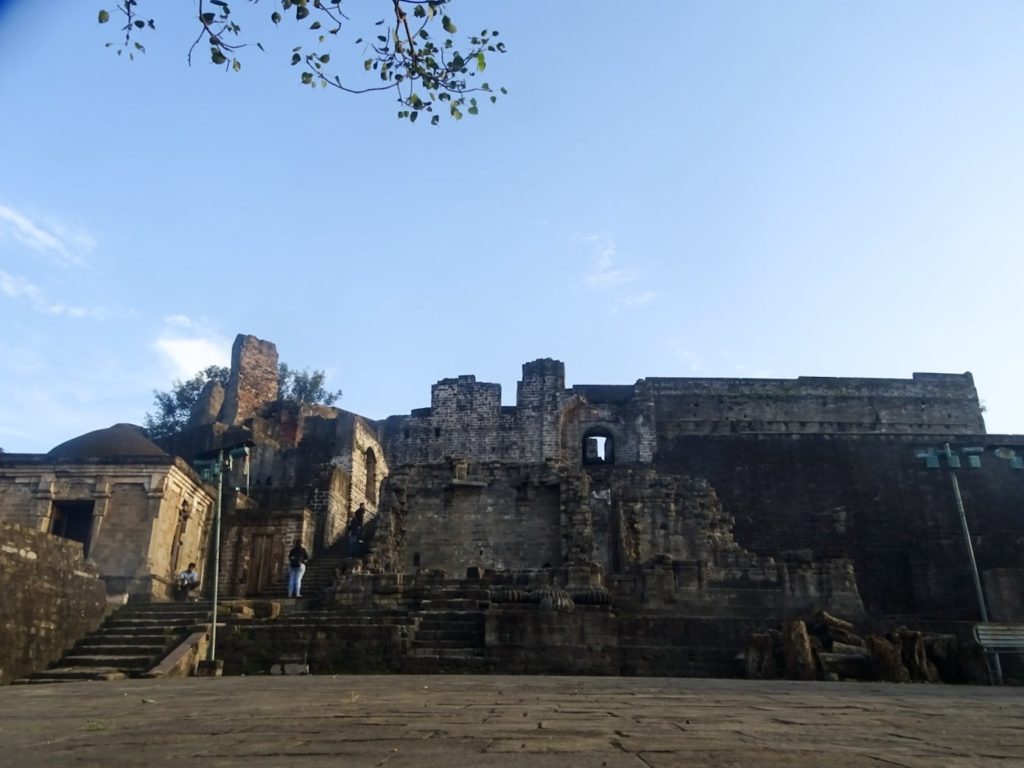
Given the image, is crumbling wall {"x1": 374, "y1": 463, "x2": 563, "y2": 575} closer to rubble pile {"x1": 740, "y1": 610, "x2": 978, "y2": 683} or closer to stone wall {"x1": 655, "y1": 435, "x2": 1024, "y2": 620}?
stone wall {"x1": 655, "y1": 435, "x2": 1024, "y2": 620}

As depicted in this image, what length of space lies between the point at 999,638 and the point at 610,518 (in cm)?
1364

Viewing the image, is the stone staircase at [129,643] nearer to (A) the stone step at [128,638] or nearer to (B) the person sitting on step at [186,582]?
(A) the stone step at [128,638]

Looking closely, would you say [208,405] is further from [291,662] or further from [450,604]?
[291,662]

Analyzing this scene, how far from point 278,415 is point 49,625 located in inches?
954

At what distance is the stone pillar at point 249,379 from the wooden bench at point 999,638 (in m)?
30.3

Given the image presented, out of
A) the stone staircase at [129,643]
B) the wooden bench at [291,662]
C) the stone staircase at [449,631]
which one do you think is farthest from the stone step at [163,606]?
the stone staircase at [449,631]

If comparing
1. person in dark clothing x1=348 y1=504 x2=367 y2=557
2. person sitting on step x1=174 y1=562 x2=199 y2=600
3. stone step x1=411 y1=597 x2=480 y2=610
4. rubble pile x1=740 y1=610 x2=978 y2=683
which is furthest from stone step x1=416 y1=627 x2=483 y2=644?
person in dark clothing x1=348 y1=504 x2=367 y2=557

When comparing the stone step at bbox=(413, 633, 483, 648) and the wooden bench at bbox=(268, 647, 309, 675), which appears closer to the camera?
the wooden bench at bbox=(268, 647, 309, 675)

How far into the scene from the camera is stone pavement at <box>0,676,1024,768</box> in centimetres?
345

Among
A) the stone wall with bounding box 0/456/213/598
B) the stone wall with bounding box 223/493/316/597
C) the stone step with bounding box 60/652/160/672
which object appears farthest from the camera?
the stone wall with bounding box 223/493/316/597

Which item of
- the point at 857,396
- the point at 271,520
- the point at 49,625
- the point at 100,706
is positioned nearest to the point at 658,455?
the point at 857,396

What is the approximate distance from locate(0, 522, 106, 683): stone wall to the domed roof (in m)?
8.58

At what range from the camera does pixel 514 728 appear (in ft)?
14.9

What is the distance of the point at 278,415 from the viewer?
3619 cm
